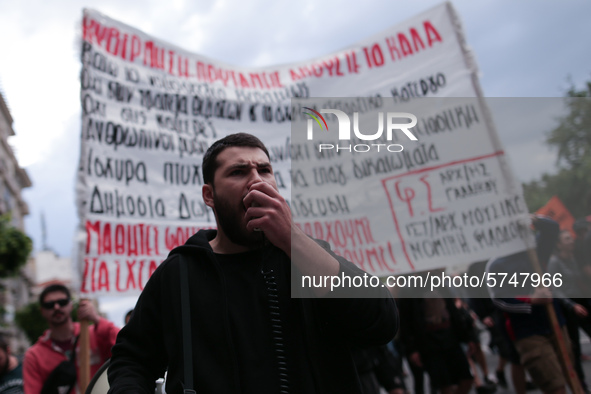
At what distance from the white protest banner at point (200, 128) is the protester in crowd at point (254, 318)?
182 centimetres

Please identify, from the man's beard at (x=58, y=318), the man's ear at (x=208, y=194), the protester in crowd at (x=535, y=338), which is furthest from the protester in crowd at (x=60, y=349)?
the protester in crowd at (x=535, y=338)

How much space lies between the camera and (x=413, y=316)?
19.7ft

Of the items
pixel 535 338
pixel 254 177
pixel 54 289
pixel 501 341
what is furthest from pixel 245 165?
pixel 501 341

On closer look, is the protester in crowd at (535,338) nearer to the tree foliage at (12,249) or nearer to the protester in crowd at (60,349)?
the protester in crowd at (60,349)

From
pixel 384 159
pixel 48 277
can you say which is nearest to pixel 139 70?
pixel 384 159

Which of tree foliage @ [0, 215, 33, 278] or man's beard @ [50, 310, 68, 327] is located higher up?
tree foliage @ [0, 215, 33, 278]

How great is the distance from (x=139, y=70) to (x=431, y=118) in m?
2.48

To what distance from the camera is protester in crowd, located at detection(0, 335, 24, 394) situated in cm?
396

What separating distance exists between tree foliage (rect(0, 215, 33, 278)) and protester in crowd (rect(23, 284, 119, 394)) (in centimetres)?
1224

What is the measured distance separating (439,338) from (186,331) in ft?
15.4

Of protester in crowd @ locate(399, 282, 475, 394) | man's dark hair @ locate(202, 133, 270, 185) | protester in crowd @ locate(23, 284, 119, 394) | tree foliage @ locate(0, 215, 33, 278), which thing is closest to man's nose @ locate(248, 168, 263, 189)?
man's dark hair @ locate(202, 133, 270, 185)

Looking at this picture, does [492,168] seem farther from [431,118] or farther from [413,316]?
[413,316]

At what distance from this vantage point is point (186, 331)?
1.61 metres

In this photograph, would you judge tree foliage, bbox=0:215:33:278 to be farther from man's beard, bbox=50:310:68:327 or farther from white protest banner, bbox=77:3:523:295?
white protest banner, bbox=77:3:523:295
